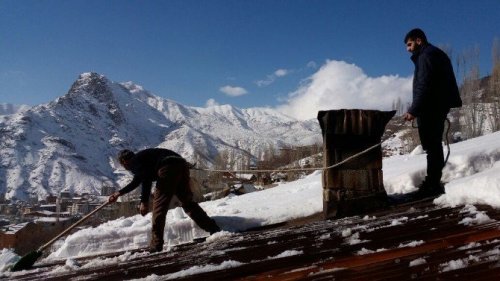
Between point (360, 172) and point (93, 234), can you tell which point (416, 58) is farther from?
point (93, 234)

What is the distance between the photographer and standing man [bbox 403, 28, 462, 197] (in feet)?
13.6

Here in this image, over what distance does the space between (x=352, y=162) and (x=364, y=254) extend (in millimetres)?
2188

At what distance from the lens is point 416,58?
14.2 ft

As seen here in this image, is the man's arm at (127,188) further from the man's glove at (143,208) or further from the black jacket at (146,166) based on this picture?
the man's glove at (143,208)

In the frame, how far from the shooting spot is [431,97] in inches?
165

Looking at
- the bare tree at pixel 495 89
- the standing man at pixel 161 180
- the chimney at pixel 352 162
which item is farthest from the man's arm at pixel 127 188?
the bare tree at pixel 495 89

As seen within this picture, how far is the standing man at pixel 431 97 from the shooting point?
4.15 meters

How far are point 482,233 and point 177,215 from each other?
13.1 feet

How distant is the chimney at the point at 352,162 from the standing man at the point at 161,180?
1530mm

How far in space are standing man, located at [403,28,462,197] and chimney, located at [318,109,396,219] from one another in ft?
1.16

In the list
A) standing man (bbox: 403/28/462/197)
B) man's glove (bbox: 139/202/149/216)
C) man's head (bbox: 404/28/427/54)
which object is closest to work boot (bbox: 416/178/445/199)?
standing man (bbox: 403/28/462/197)

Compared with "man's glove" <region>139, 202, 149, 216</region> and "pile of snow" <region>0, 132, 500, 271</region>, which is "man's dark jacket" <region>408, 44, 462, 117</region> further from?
"man's glove" <region>139, 202, 149, 216</region>

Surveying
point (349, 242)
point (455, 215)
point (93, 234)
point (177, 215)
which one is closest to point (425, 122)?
point (455, 215)

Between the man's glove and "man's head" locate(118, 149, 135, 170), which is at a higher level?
"man's head" locate(118, 149, 135, 170)
